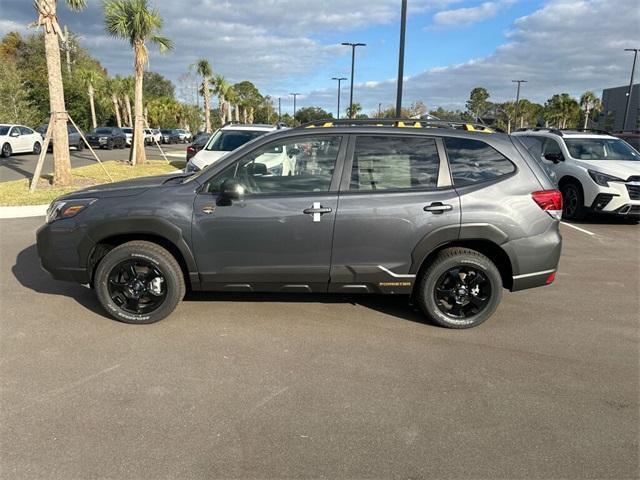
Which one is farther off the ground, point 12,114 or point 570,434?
point 12,114

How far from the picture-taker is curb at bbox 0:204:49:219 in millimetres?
9108

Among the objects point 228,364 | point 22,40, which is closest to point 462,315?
point 228,364

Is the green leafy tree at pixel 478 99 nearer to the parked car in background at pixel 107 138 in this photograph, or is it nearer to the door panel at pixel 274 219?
the parked car in background at pixel 107 138

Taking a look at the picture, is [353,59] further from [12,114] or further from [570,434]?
[570,434]

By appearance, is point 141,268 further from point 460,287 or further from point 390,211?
point 460,287

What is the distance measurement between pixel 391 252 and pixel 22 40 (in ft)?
Result: 221

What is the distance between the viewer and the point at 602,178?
9.09 metres

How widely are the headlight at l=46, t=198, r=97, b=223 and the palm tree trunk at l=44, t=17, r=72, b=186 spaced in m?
9.43

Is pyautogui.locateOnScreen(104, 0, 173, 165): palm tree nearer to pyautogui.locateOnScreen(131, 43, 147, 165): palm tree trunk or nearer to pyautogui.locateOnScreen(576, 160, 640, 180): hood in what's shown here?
pyautogui.locateOnScreen(131, 43, 147, 165): palm tree trunk

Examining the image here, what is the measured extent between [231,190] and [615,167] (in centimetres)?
850

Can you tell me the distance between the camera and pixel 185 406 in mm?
3023

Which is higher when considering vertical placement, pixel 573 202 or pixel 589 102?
pixel 589 102

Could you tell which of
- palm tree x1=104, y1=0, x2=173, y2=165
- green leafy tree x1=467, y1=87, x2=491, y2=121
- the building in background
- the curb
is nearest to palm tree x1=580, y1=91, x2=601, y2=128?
the building in background

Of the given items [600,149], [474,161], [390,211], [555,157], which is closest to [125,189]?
[390,211]
